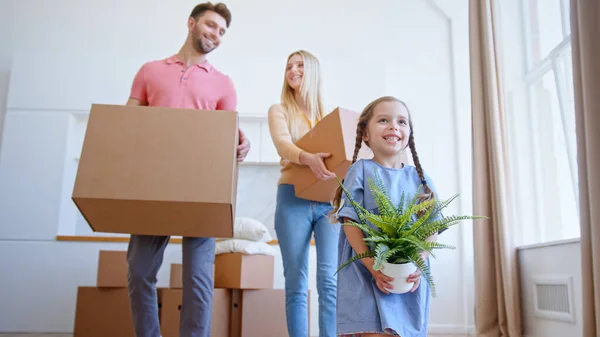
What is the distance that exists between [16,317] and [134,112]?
8.45 feet

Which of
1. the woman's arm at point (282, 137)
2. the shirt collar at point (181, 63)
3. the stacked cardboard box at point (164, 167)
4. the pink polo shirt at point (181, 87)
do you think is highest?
the shirt collar at point (181, 63)

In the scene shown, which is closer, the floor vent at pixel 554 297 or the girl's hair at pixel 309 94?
the girl's hair at pixel 309 94

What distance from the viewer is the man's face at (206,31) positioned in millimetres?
1905

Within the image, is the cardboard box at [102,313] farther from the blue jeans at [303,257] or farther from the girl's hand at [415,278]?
the girl's hand at [415,278]

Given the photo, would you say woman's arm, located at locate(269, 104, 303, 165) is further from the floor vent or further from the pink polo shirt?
the floor vent

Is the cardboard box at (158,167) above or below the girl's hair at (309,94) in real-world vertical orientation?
below

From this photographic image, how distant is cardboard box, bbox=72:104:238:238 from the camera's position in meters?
1.49

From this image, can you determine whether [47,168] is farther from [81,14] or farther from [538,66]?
[538,66]

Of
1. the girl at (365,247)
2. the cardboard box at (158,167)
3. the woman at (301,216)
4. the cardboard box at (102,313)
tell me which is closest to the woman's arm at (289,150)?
the woman at (301,216)

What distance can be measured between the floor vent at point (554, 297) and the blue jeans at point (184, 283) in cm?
143

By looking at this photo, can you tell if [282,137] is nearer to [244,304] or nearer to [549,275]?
[244,304]

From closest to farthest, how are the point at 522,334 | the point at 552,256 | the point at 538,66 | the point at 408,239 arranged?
the point at 408,239 → the point at 552,256 → the point at 522,334 → the point at 538,66

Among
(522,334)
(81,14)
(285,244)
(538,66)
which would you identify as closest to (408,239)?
(285,244)

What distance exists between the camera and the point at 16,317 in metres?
3.50
